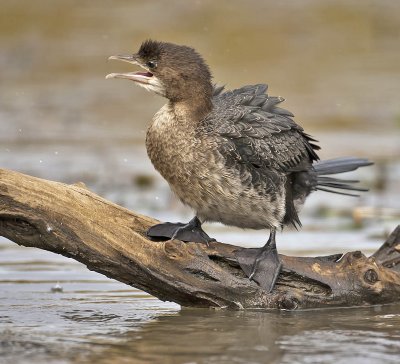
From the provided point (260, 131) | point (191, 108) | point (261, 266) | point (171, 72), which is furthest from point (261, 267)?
point (171, 72)

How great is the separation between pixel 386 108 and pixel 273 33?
9.26ft

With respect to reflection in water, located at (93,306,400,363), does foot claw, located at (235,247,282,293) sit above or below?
above

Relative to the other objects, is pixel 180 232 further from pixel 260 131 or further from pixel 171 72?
pixel 171 72

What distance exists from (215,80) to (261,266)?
886cm

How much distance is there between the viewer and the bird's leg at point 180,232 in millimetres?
6324

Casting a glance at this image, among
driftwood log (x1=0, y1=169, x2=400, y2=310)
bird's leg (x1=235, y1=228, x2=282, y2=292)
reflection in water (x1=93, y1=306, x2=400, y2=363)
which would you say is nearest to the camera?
reflection in water (x1=93, y1=306, x2=400, y2=363)

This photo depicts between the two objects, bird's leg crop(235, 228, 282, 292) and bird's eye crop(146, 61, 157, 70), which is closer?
bird's leg crop(235, 228, 282, 292)

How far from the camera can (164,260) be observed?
243 inches

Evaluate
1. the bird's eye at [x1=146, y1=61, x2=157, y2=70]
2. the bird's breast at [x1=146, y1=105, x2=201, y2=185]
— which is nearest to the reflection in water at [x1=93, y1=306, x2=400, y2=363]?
the bird's breast at [x1=146, y1=105, x2=201, y2=185]

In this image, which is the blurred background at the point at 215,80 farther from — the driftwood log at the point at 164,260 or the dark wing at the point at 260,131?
the driftwood log at the point at 164,260

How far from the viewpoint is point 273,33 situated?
56.2ft

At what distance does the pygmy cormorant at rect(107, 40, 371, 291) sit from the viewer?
6.43 metres

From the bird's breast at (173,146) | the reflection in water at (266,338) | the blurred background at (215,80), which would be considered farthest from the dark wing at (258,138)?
the blurred background at (215,80)

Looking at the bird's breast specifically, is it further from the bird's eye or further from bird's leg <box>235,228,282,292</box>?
bird's leg <box>235,228,282,292</box>
